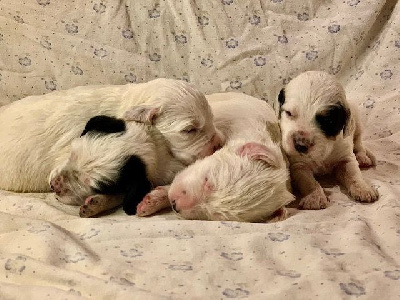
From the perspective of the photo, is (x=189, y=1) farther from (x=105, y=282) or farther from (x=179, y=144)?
(x=105, y=282)

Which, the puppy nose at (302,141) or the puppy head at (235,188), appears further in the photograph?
the puppy nose at (302,141)

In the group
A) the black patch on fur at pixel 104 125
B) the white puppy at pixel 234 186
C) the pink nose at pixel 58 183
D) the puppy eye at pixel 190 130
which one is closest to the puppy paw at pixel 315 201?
the white puppy at pixel 234 186

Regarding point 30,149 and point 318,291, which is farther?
point 30,149

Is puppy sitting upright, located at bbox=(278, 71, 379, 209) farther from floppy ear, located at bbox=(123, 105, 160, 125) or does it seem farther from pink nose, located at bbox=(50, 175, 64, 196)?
pink nose, located at bbox=(50, 175, 64, 196)

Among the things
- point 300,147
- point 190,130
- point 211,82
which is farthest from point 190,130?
point 211,82

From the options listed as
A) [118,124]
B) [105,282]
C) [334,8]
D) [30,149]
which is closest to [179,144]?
[118,124]

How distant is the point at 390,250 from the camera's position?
1.71 metres

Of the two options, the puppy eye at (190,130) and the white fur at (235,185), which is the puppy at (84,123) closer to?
the puppy eye at (190,130)

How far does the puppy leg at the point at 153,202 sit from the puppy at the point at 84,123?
19 centimetres

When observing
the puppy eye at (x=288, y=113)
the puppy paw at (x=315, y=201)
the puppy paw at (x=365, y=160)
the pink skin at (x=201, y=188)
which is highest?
the puppy eye at (x=288, y=113)

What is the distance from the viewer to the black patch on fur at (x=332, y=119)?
7.04 ft

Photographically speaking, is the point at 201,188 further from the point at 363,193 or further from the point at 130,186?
the point at 363,193

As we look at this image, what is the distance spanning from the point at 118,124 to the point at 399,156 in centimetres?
128

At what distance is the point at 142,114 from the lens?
2.10m
